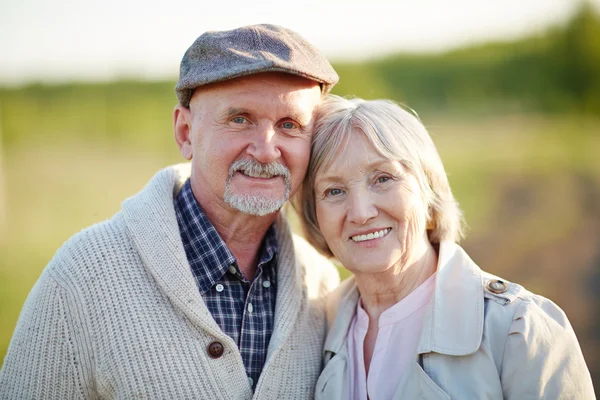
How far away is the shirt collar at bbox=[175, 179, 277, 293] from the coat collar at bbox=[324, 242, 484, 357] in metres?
0.64

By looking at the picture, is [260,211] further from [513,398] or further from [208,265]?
[513,398]

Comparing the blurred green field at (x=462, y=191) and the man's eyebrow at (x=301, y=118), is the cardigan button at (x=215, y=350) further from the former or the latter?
the blurred green field at (x=462, y=191)

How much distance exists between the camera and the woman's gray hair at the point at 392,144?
2.51 m

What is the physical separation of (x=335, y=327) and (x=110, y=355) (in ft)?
Result: 3.47

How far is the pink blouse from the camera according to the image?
7.83 ft

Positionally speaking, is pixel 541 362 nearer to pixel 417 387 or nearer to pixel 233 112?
pixel 417 387

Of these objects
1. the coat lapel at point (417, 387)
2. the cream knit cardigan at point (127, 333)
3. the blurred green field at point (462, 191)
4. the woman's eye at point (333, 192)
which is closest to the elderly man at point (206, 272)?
the cream knit cardigan at point (127, 333)

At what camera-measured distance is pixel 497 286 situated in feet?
7.64

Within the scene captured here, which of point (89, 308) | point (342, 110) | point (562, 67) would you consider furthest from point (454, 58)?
point (89, 308)

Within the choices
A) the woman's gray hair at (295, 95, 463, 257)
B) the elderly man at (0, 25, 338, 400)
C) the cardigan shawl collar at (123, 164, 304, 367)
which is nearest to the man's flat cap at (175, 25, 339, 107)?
the elderly man at (0, 25, 338, 400)

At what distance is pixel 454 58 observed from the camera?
13.5 metres

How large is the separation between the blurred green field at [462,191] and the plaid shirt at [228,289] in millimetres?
5018

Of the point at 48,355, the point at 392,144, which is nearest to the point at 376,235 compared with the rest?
the point at 392,144

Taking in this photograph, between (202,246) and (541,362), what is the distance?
152 centimetres
